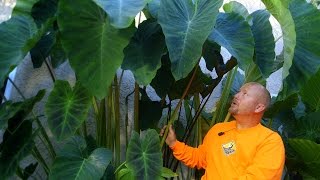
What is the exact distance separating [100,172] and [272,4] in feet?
2.96

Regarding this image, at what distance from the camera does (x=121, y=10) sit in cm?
150

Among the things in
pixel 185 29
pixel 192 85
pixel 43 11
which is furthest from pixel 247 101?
pixel 43 11

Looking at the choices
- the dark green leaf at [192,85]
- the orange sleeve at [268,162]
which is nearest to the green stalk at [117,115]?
the dark green leaf at [192,85]

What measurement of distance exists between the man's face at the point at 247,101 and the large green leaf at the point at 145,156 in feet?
1.17

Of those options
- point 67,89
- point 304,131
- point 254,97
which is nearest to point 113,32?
point 67,89

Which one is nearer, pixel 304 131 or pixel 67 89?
pixel 67 89

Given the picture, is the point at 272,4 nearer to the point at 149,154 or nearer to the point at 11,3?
the point at 149,154

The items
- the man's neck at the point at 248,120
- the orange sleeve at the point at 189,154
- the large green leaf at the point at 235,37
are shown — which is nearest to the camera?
the large green leaf at the point at 235,37

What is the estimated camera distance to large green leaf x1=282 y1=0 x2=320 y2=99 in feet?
6.44

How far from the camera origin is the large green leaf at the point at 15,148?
1.91 metres

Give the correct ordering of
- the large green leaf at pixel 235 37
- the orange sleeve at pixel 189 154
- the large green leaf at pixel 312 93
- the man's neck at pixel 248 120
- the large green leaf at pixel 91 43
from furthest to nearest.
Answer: the large green leaf at pixel 312 93, the orange sleeve at pixel 189 154, the man's neck at pixel 248 120, the large green leaf at pixel 235 37, the large green leaf at pixel 91 43

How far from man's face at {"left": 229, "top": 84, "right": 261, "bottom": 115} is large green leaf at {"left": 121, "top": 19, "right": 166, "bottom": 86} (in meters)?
0.40

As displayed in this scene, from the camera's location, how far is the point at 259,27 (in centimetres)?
206

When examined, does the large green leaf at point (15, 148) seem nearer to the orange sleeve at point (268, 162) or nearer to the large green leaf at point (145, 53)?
the large green leaf at point (145, 53)
